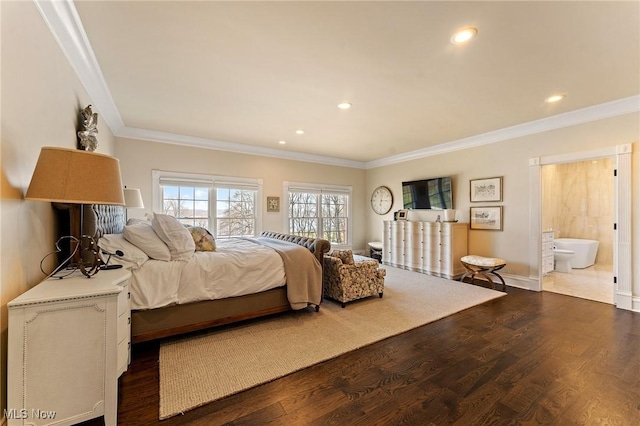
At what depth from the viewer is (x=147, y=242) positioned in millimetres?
2441

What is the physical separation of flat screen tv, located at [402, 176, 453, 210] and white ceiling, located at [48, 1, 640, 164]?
5.17 ft

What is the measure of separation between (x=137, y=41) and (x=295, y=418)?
3.07 metres

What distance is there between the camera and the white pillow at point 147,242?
2418mm

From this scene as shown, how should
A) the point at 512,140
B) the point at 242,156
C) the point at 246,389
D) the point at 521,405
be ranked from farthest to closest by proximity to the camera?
the point at 242,156 → the point at 512,140 → the point at 246,389 → the point at 521,405

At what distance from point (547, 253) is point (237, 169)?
6392 millimetres

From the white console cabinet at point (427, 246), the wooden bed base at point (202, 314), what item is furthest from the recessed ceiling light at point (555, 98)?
the wooden bed base at point (202, 314)

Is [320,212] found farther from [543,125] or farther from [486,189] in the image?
[543,125]

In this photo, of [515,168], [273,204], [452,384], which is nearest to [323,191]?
[273,204]

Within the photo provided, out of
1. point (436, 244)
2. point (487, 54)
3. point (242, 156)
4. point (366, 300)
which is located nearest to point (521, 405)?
point (366, 300)

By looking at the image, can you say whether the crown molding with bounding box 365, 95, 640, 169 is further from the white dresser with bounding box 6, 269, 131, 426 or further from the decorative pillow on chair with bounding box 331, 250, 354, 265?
the white dresser with bounding box 6, 269, 131, 426

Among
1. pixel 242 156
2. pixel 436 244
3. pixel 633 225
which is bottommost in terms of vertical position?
pixel 436 244

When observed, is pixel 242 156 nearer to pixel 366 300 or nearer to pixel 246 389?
pixel 366 300

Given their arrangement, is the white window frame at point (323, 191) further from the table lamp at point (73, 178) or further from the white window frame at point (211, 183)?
the table lamp at point (73, 178)

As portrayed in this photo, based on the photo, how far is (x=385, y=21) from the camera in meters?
1.96
